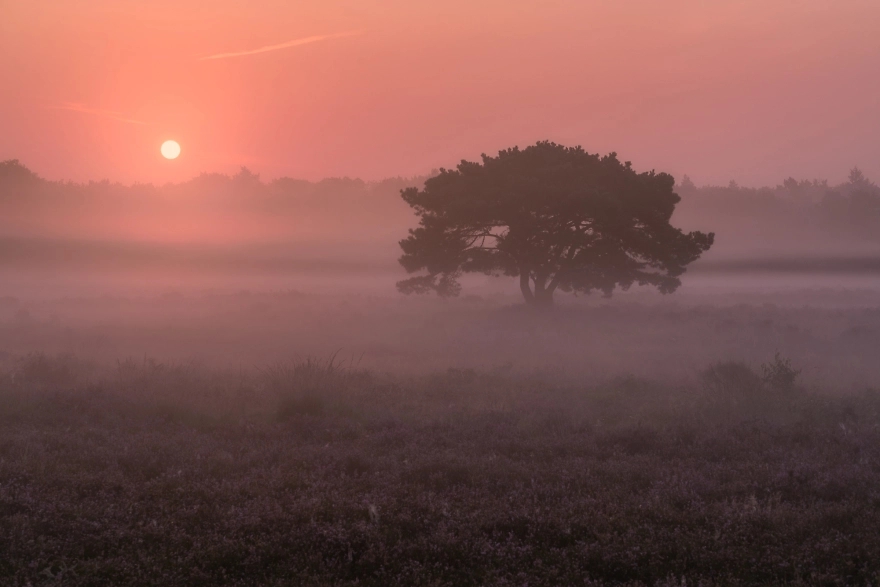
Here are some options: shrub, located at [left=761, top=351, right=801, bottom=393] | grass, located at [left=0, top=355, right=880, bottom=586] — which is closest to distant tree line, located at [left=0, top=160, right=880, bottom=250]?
shrub, located at [left=761, top=351, right=801, bottom=393]

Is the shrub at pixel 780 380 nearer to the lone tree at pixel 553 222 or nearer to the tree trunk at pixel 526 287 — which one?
the lone tree at pixel 553 222

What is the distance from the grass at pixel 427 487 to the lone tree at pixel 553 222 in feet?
47.6

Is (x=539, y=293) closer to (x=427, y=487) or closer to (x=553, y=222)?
(x=553, y=222)

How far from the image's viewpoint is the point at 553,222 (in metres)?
26.8

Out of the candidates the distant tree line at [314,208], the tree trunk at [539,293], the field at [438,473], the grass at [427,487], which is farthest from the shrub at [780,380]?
the distant tree line at [314,208]

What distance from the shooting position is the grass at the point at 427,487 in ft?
17.9

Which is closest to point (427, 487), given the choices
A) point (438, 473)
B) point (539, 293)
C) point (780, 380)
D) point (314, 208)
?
point (438, 473)

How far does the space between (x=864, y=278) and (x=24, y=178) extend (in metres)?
101

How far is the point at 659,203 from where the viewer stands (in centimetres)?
2633

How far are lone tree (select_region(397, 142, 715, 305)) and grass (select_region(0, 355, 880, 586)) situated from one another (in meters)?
14.5

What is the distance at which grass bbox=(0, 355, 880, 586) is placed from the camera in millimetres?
5445

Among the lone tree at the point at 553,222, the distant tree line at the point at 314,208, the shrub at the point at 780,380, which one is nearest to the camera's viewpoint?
the shrub at the point at 780,380

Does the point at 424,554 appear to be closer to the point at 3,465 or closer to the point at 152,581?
the point at 152,581

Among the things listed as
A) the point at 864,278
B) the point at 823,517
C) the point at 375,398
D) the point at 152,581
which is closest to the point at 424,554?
the point at 152,581
